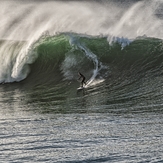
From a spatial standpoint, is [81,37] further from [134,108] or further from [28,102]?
[134,108]

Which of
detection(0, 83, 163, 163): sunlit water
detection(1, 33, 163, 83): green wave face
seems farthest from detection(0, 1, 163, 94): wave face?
detection(0, 83, 163, 163): sunlit water

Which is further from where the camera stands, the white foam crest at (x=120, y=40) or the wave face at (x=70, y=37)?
the white foam crest at (x=120, y=40)

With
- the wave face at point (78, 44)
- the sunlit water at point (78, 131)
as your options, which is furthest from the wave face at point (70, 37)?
the sunlit water at point (78, 131)

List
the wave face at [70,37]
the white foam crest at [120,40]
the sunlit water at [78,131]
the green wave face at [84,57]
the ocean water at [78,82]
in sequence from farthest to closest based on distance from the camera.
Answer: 1. the white foam crest at [120,40]
2. the wave face at [70,37]
3. the green wave face at [84,57]
4. the ocean water at [78,82]
5. the sunlit water at [78,131]

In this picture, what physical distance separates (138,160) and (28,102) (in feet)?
22.1

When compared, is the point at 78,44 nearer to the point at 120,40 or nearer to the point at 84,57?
the point at 84,57

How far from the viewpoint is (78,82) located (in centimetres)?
1838

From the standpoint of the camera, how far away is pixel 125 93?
16.2 meters

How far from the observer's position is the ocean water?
34.7 ft

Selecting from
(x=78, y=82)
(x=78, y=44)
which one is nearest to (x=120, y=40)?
(x=78, y=44)

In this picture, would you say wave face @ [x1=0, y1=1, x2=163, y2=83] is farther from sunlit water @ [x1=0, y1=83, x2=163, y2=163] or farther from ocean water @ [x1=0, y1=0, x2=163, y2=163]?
sunlit water @ [x1=0, y1=83, x2=163, y2=163]

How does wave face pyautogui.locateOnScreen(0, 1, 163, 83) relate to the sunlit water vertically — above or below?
above

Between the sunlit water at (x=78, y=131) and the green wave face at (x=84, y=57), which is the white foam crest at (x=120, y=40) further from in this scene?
the sunlit water at (x=78, y=131)

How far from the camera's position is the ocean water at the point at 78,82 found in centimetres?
1056
